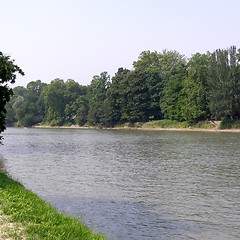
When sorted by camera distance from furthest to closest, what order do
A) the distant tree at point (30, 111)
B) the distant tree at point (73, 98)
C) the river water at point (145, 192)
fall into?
1. the distant tree at point (30, 111)
2. the distant tree at point (73, 98)
3. the river water at point (145, 192)

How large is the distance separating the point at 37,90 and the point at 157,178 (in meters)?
165

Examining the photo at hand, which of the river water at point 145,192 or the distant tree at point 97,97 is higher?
the distant tree at point 97,97

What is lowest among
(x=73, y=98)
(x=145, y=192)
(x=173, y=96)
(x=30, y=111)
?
(x=145, y=192)

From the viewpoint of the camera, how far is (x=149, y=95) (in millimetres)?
111875

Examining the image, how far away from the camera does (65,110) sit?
144 meters

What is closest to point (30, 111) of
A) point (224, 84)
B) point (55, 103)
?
point (55, 103)

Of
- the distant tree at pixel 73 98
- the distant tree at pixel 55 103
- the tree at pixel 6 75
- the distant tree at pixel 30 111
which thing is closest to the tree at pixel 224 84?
the distant tree at pixel 73 98

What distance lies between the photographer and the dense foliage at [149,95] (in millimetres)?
86750

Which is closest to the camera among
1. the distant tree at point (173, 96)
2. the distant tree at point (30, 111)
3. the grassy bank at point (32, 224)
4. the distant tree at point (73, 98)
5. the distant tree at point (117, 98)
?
the grassy bank at point (32, 224)

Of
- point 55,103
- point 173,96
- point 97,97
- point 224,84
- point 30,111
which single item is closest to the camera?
point 224,84

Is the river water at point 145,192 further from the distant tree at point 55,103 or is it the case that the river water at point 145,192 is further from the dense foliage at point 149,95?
the distant tree at point 55,103

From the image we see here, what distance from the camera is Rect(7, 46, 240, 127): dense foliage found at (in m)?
86.8

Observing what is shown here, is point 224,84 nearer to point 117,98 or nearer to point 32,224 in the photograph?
point 117,98

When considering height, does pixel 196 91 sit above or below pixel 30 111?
above
